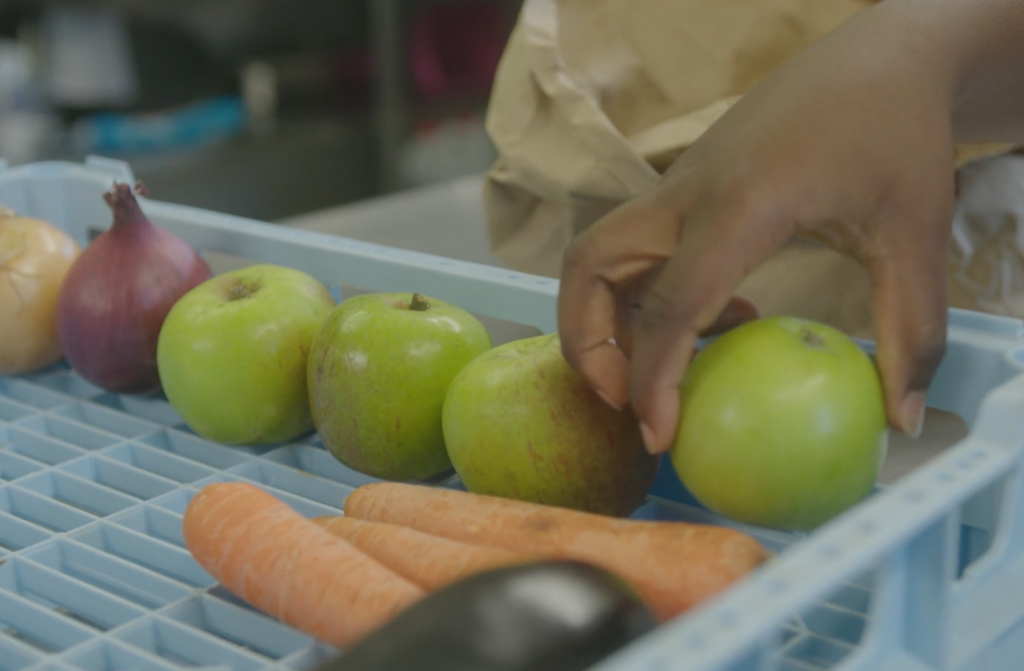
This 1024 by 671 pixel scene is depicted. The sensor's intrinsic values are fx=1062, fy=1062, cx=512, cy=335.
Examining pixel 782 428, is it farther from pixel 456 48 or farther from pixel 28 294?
pixel 456 48

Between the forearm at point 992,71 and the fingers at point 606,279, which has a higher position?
the forearm at point 992,71

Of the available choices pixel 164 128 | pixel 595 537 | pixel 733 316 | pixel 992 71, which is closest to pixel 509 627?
pixel 595 537

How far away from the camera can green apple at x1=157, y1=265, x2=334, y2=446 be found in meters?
0.67

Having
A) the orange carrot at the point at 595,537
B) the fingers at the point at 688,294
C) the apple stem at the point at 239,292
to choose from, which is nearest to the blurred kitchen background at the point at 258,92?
the apple stem at the point at 239,292

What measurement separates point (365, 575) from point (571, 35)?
0.57 m

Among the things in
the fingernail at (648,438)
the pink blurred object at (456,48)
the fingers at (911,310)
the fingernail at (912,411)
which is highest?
the fingers at (911,310)

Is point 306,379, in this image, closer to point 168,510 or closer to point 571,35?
point 168,510

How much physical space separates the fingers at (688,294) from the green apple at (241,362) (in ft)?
0.86

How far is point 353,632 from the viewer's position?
0.46 metres

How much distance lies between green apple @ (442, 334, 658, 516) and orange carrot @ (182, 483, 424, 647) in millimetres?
99

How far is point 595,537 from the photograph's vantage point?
500 millimetres

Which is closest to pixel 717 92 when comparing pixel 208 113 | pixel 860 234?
pixel 860 234

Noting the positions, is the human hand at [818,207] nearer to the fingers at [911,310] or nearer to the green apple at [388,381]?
the fingers at [911,310]

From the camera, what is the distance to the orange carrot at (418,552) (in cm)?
48
